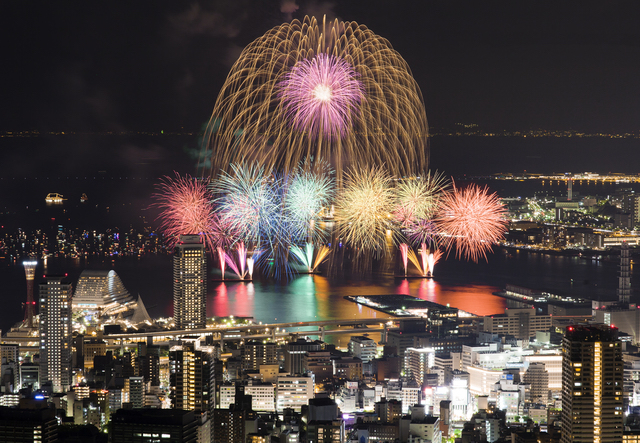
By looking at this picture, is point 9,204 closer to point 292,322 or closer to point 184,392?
point 292,322

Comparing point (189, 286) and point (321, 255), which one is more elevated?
point (321, 255)

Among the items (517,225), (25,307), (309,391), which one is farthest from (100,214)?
(309,391)

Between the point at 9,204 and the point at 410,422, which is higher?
the point at 9,204

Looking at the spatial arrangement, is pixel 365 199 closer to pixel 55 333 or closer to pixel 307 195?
pixel 307 195

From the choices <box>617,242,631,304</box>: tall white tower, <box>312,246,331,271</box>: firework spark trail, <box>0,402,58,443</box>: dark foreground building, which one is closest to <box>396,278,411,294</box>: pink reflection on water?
<box>312,246,331,271</box>: firework spark trail

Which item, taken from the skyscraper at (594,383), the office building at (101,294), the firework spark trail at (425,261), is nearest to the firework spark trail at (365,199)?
the office building at (101,294)

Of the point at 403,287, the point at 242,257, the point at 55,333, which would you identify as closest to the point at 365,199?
the point at 403,287
